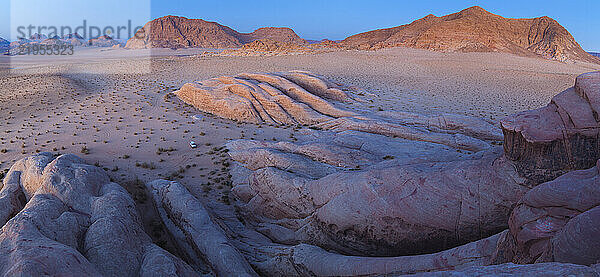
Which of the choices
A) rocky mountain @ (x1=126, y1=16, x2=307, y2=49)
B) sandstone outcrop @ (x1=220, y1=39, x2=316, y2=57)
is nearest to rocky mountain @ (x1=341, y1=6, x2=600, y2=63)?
sandstone outcrop @ (x1=220, y1=39, x2=316, y2=57)

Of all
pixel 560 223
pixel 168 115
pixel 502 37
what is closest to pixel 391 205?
pixel 560 223

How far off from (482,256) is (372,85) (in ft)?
98.7

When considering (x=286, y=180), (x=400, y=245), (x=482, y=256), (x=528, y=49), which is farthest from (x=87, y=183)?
(x=528, y=49)

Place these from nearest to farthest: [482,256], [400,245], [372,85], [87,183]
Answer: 1. [482,256]
2. [400,245]
3. [87,183]
4. [372,85]

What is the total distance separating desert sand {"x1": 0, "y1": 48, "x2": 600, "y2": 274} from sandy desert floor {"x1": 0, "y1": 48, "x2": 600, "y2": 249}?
1.9 inches

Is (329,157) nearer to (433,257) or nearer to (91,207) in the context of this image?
(433,257)

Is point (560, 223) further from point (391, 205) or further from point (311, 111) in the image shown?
point (311, 111)

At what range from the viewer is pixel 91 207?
812cm

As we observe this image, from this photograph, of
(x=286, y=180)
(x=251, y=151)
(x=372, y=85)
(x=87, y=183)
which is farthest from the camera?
(x=372, y=85)

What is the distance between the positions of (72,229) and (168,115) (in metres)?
15.3

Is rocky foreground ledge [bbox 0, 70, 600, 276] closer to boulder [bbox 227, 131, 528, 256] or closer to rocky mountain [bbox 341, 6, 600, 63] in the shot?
boulder [bbox 227, 131, 528, 256]

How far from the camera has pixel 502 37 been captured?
78.8 meters

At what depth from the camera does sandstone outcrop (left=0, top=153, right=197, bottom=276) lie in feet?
16.1

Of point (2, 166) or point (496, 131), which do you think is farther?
point (496, 131)
